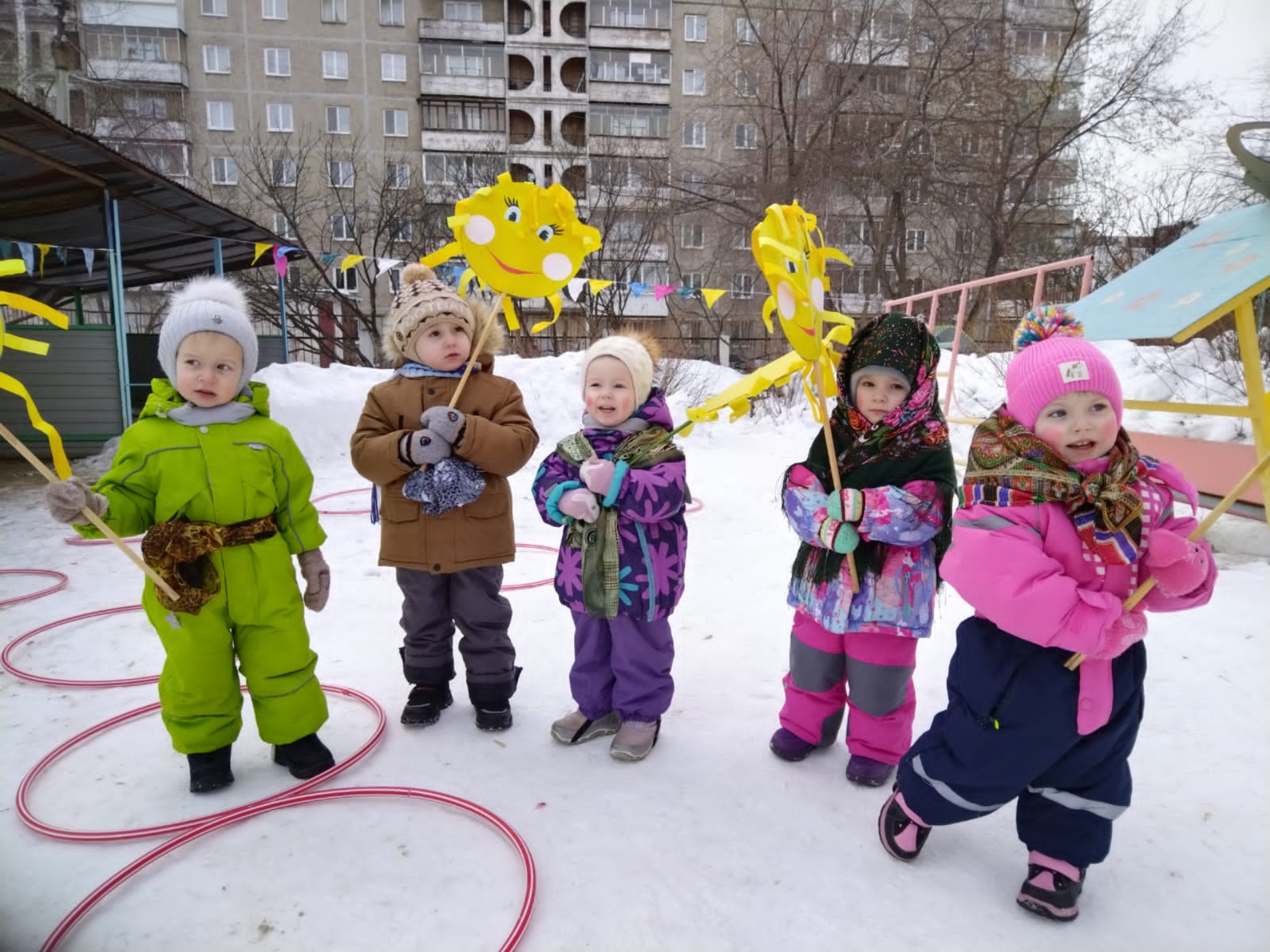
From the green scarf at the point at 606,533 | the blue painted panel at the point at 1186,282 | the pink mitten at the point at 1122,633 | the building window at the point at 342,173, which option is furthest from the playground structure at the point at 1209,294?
the building window at the point at 342,173

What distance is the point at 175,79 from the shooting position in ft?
84.2

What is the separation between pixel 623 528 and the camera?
2.53 metres

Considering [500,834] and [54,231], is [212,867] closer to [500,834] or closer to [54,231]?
[500,834]

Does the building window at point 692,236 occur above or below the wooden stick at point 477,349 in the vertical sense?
above

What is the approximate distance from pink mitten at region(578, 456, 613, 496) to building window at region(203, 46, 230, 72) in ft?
104

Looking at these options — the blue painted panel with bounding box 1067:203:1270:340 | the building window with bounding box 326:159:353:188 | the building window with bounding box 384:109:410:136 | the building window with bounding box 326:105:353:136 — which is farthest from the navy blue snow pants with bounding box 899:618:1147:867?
the building window with bounding box 326:105:353:136

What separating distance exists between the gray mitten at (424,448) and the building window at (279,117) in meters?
29.6

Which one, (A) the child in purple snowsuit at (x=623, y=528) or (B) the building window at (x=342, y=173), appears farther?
(B) the building window at (x=342, y=173)

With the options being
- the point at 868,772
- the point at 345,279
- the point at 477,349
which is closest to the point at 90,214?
the point at 477,349

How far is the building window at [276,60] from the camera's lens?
26.7m

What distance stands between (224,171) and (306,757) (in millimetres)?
27005

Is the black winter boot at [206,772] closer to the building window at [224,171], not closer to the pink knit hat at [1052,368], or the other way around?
the pink knit hat at [1052,368]

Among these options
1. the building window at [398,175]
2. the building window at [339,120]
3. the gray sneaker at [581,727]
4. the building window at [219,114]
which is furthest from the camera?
the building window at [339,120]

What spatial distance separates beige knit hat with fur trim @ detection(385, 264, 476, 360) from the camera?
8.48ft
